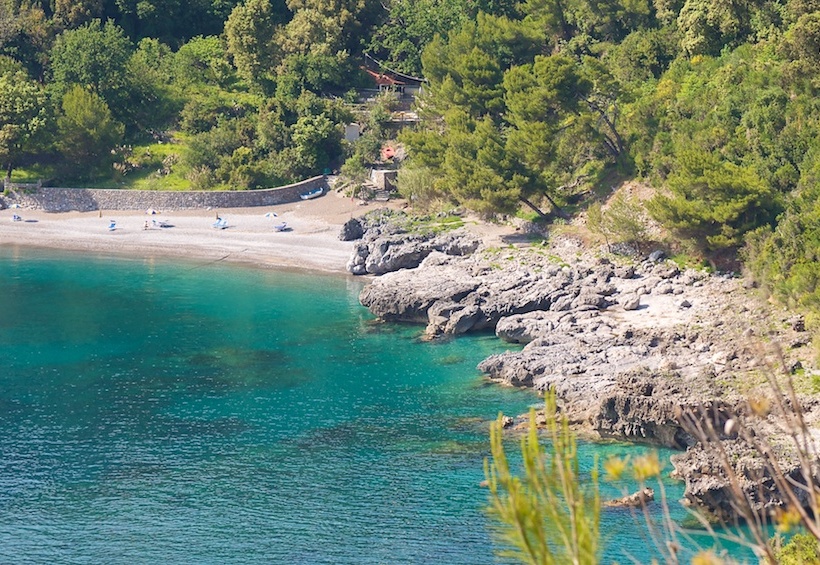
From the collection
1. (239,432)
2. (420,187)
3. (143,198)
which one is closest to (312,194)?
(420,187)

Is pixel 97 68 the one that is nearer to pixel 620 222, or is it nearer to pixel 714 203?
pixel 620 222

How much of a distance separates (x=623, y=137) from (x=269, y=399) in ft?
91.8

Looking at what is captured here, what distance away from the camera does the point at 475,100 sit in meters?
67.3

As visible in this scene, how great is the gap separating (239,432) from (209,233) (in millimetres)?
32391

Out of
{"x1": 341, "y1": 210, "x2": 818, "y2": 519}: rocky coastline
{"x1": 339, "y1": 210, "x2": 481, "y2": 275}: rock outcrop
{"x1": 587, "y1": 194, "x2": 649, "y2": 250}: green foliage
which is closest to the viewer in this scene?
{"x1": 341, "y1": 210, "x2": 818, "y2": 519}: rocky coastline

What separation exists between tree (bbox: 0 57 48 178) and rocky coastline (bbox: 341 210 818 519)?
995 inches

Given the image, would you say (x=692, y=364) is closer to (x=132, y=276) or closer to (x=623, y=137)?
(x=623, y=137)

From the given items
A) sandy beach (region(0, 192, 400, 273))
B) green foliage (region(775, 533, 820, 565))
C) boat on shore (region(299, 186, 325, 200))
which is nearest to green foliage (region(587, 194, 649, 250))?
sandy beach (region(0, 192, 400, 273))

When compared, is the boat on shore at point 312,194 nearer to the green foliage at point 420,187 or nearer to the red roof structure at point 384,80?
the green foliage at point 420,187

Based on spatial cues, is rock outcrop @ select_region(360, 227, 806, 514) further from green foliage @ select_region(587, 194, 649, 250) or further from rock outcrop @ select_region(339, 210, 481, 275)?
green foliage @ select_region(587, 194, 649, 250)

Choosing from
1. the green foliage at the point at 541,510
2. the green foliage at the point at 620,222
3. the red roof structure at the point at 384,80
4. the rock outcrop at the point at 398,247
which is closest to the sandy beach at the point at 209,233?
the rock outcrop at the point at 398,247

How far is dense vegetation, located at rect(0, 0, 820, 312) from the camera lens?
51.5 meters

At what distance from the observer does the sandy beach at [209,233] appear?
66250 millimetres

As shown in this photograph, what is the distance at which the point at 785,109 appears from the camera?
178 feet
